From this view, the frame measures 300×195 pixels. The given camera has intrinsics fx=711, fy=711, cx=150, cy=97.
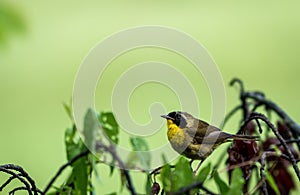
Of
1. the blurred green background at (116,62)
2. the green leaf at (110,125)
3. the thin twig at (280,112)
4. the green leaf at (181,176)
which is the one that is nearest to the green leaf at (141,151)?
the green leaf at (110,125)

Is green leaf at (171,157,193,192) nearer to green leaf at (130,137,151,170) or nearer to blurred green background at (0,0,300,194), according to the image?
green leaf at (130,137,151,170)

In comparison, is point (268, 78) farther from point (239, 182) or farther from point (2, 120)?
point (239, 182)

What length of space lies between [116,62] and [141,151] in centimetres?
515

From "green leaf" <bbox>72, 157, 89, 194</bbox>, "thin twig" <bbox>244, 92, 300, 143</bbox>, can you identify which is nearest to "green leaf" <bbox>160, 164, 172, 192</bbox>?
"green leaf" <bbox>72, 157, 89, 194</bbox>

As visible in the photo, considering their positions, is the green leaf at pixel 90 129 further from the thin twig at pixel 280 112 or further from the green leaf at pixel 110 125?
the thin twig at pixel 280 112

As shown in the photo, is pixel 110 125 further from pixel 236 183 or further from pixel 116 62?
pixel 116 62

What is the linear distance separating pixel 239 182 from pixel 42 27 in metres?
6.46

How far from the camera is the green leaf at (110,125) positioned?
618mm

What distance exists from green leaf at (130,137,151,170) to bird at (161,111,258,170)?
6 centimetres

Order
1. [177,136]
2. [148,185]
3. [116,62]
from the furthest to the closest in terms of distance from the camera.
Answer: [116,62] < [177,136] < [148,185]

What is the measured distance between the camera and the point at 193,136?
716mm

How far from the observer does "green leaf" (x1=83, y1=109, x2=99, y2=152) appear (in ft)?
1.63

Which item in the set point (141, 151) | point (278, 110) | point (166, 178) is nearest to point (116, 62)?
point (278, 110)

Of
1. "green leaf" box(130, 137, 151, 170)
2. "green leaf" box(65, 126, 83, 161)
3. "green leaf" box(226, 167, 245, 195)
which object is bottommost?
"green leaf" box(226, 167, 245, 195)
